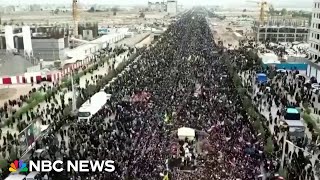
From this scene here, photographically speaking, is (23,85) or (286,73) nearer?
(23,85)

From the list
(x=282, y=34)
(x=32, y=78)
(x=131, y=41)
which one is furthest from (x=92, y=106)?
(x=282, y=34)

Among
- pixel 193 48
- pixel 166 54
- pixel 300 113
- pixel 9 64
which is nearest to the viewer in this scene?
pixel 300 113

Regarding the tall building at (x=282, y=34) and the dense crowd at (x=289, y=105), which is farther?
the tall building at (x=282, y=34)

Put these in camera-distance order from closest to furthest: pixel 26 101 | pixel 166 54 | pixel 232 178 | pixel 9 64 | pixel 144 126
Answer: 1. pixel 232 178
2. pixel 144 126
3. pixel 26 101
4. pixel 9 64
5. pixel 166 54

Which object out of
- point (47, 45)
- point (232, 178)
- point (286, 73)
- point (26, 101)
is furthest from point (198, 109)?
point (47, 45)

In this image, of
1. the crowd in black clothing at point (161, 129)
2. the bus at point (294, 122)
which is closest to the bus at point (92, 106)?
the crowd in black clothing at point (161, 129)

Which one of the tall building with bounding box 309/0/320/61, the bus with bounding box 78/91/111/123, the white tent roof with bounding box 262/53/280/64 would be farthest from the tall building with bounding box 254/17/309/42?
the bus with bounding box 78/91/111/123

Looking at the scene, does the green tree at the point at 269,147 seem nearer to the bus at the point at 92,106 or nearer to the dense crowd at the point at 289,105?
the dense crowd at the point at 289,105

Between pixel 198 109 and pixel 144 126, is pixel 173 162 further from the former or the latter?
pixel 198 109

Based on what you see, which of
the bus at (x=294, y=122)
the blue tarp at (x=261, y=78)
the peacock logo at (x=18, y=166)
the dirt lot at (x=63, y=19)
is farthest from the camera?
the dirt lot at (x=63, y=19)
